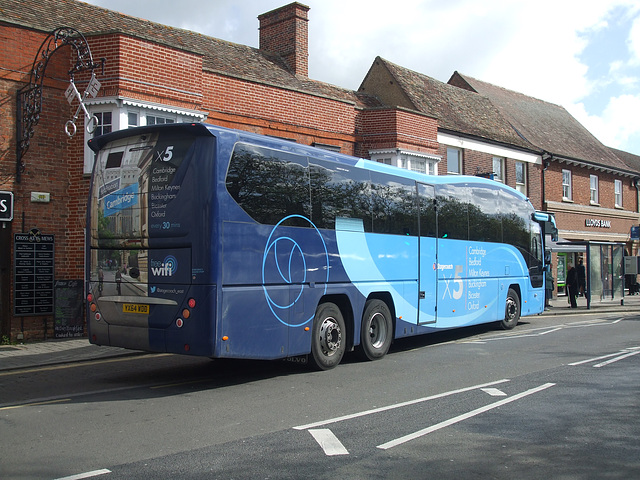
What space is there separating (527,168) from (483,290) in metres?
16.4

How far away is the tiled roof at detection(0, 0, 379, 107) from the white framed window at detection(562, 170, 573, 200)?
12861 millimetres

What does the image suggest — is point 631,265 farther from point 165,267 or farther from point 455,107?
point 165,267

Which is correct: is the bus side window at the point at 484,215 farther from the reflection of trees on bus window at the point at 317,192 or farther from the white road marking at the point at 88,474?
the white road marking at the point at 88,474

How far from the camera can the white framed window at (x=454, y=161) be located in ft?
82.2

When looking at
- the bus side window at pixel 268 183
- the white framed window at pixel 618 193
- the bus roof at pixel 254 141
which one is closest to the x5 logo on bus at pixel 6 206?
the bus roof at pixel 254 141

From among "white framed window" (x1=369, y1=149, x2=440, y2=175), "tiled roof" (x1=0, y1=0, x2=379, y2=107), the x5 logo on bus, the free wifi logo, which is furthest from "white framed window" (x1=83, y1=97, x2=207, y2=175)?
"white framed window" (x1=369, y1=149, x2=440, y2=175)

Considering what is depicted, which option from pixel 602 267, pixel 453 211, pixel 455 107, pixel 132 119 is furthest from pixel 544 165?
pixel 132 119

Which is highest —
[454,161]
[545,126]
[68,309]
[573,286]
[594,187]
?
[545,126]

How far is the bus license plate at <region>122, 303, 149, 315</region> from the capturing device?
8.52 meters

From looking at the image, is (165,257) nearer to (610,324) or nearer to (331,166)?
(331,166)

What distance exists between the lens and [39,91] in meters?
13.2

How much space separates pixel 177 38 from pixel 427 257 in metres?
10.5

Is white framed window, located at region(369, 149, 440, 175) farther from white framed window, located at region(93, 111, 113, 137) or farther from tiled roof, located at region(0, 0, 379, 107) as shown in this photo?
white framed window, located at region(93, 111, 113, 137)

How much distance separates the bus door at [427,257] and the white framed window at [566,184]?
21.1 m
